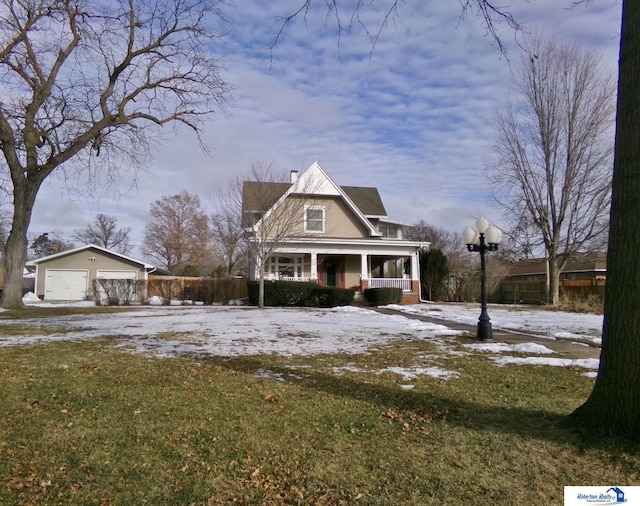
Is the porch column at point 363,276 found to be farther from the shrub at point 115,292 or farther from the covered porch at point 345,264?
the shrub at point 115,292

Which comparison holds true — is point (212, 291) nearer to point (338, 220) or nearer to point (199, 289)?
point (199, 289)

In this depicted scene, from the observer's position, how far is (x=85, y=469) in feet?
11.4

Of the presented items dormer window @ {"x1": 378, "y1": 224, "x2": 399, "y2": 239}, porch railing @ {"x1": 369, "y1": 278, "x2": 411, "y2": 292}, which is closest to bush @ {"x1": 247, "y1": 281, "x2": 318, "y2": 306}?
porch railing @ {"x1": 369, "y1": 278, "x2": 411, "y2": 292}

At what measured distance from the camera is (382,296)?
24078mm

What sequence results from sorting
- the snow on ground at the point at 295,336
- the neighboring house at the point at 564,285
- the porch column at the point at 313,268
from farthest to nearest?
1. the neighboring house at the point at 564,285
2. the porch column at the point at 313,268
3. the snow on ground at the point at 295,336

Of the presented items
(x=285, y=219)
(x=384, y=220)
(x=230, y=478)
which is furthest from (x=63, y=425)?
(x=384, y=220)

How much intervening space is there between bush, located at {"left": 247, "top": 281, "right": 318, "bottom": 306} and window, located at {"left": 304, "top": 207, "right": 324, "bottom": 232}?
4.51 m

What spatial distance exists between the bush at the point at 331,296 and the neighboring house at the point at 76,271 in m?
15.4

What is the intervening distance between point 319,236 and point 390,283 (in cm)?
482

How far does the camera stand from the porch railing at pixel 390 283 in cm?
2626

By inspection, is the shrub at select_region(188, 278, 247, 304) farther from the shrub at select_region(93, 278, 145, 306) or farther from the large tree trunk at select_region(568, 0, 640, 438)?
the large tree trunk at select_region(568, 0, 640, 438)

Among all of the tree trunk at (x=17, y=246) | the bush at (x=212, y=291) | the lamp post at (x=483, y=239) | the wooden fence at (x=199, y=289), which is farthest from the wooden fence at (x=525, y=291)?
Result: the tree trunk at (x=17, y=246)

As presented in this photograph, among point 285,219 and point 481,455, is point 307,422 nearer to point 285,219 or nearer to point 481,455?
point 481,455

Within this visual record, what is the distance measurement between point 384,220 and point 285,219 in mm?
10511
